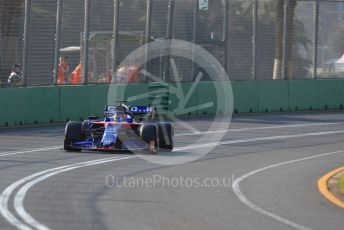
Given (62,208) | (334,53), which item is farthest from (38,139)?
(334,53)

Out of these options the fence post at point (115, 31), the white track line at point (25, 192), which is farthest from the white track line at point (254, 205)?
the fence post at point (115, 31)

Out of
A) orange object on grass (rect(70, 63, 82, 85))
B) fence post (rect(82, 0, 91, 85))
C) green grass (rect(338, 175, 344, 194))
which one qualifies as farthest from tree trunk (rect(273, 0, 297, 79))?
green grass (rect(338, 175, 344, 194))

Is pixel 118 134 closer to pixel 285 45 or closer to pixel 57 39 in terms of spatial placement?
pixel 57 39

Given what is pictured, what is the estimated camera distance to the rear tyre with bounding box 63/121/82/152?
1697cm

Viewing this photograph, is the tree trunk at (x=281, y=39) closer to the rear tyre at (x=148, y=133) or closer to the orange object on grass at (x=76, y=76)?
the orange object on grass at (x=76, y=76)

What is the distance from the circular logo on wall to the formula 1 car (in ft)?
22.5

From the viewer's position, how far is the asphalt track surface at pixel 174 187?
986 cm

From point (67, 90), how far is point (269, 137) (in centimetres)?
637

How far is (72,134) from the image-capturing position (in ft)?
55.9

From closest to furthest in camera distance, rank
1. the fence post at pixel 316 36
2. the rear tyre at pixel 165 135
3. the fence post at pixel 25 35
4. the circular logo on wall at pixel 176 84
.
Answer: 1. the rear tyre at pixel 165 135
2. the fence post at pixel 25 35
3. the circular logo on wall at pixel 176 84
4. the fence post at pixel 316 36

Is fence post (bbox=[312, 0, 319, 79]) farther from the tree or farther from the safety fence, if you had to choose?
the tree

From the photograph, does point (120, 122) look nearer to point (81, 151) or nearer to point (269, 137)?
point (81, 151)

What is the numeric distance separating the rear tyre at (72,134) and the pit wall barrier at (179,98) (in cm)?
561

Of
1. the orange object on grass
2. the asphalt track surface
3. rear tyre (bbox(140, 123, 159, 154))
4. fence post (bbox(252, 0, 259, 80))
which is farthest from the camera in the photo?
fence post (bbox(252, 0, 259, 80))
